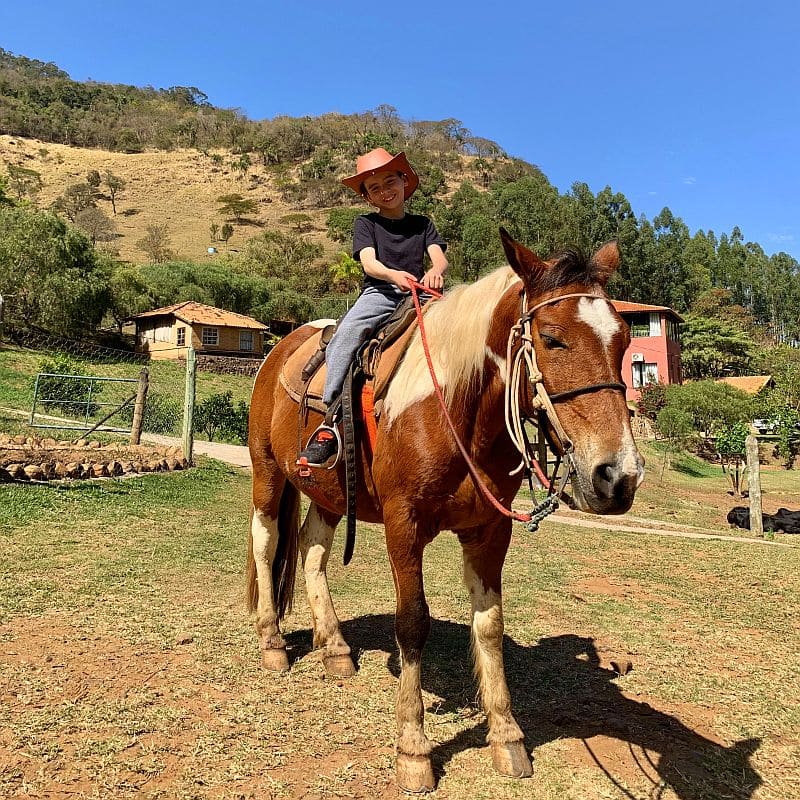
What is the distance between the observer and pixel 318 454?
3488mm

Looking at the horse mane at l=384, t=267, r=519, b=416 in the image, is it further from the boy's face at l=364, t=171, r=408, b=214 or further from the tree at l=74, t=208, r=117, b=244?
the tree at l=74, t=208, r=117, b=244

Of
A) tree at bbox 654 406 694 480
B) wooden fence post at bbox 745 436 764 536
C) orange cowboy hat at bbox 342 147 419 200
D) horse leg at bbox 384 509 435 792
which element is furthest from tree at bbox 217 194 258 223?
horse leg at bbox 384 509 435 792

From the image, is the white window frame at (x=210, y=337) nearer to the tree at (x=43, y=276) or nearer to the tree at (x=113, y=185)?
the tree at (x=43, y=276)

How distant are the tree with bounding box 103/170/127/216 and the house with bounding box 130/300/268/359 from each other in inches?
2308

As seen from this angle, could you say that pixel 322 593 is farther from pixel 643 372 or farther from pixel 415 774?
pixel 643 372

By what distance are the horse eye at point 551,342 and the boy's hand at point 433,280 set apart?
124 cm

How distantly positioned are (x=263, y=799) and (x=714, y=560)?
7709mm

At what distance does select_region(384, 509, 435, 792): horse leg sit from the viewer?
9.89 feet

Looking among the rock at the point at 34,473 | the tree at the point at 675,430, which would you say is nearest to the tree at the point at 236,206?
the tree at the point at 675,430

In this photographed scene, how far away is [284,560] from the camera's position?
194 inches

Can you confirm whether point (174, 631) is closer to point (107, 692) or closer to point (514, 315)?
point (107, 692)

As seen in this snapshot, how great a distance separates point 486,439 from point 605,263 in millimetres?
973

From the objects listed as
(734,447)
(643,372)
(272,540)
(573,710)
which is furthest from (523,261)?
(643,372)

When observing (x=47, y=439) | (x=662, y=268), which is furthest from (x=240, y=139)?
(x=47, y=439)
